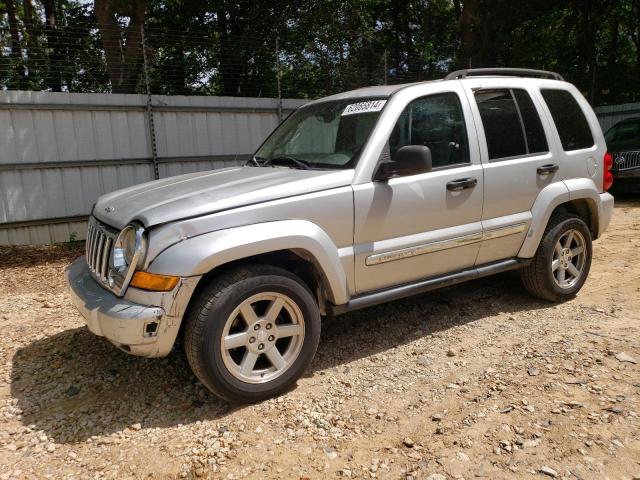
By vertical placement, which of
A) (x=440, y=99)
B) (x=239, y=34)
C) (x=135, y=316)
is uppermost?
(x=239, y=34)

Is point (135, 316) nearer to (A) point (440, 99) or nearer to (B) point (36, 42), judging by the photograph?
(A) point (440, 99)

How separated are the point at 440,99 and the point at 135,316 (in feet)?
8.63

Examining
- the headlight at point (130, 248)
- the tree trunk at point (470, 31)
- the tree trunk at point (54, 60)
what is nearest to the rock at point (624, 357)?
the headlight at point (130, 248)

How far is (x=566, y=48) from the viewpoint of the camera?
54.4 ft

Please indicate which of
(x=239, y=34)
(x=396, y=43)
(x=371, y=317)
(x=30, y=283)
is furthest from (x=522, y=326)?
(x=396, y=43)

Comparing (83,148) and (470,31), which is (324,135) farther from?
(470,31)

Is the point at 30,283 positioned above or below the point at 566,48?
below

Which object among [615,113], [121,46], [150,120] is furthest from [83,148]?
[615,113]

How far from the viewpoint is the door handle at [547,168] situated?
434 cm

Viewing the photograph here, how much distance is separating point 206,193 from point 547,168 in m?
2.81

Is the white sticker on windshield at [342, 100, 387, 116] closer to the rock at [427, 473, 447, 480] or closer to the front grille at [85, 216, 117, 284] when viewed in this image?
the front grille at [85, 216, 117, 284]

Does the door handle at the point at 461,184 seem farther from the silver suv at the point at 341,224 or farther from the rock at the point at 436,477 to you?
the rock at the point at 436,477

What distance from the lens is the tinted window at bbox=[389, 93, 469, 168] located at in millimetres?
3750

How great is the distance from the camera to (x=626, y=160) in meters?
10.5
